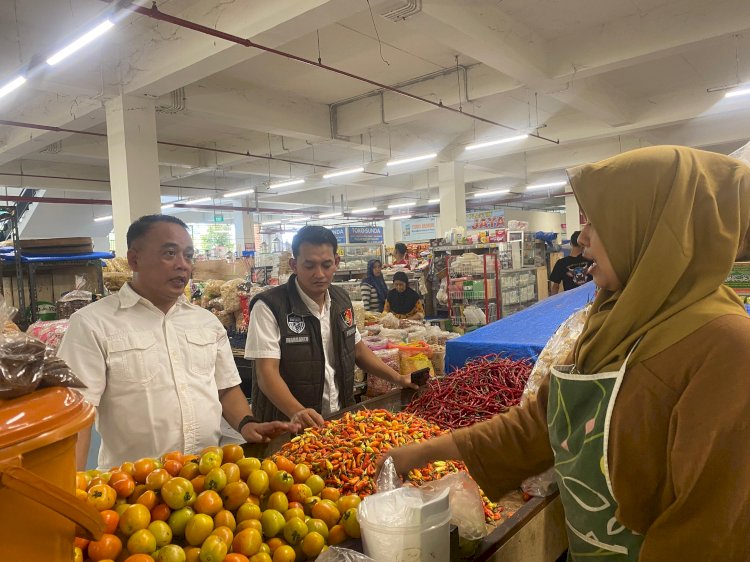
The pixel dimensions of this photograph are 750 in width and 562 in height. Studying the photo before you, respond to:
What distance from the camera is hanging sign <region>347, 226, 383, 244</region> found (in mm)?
18808

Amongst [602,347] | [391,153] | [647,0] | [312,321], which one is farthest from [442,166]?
[602,347]

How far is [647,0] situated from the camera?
682 centimetres

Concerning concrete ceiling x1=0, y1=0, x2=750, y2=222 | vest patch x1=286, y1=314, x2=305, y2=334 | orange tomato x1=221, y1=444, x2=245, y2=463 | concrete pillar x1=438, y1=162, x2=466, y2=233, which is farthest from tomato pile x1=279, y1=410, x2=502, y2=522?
concrete pillar x1=438, y1=162, x2=466, y2=233

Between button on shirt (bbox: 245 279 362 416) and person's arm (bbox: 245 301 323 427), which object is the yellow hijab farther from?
button on shirt (bbox: 245 279 362 416)

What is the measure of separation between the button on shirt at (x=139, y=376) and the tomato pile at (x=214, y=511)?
1.97 ft

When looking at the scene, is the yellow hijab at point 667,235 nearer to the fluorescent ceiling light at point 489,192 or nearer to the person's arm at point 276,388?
the person's arm at point 276,388

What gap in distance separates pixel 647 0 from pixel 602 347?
7.40 m

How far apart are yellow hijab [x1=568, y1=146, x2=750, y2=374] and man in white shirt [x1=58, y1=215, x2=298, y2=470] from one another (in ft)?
→ 4.32

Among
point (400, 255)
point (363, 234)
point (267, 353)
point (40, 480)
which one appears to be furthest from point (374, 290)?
point (363, 234)

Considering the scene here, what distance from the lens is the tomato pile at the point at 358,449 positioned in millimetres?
1710

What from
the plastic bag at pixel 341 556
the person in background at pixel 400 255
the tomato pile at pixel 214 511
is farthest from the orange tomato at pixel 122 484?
the person in background at pixel 400 255

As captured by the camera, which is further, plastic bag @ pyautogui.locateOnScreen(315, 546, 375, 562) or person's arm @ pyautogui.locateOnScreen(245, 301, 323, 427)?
person's arm @ pyautogui.locateOnScreen(245, 301, 323, 427)

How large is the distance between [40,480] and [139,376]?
1531 millimetres

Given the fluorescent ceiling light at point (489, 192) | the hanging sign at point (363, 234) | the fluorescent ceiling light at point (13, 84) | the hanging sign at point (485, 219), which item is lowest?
the hanging sign at point (363, 234)
